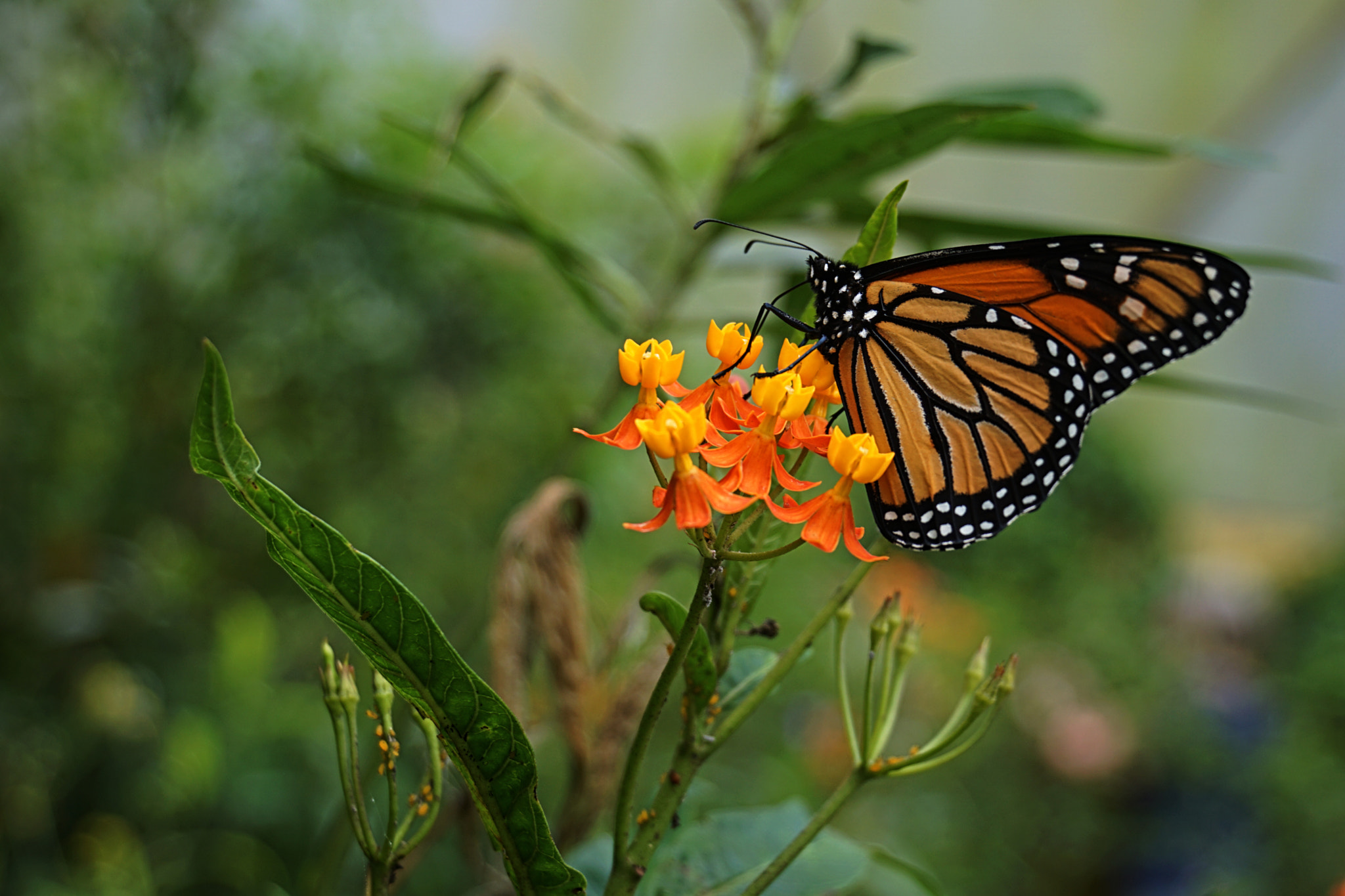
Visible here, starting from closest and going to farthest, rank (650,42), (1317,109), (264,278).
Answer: (264,278) < (650,42) < (1317,109)

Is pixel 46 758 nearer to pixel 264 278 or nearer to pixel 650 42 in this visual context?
pixel 264 278

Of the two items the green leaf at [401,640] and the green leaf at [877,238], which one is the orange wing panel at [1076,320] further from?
the green leaf at [401,640]

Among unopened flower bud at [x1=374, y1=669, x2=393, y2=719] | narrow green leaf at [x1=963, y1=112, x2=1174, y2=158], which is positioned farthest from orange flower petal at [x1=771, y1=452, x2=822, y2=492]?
narrow green leaf at [x1=963, y1=112, x2=1174, y2=158]

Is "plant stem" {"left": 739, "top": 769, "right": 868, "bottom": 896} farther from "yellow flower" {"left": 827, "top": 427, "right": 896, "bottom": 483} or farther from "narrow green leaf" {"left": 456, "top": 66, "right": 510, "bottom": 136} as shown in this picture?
"narrow green leaf" {"left": 456, "top": 66, "right": 510, "bottom": 136}

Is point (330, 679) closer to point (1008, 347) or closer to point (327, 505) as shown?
point (1008, 347)

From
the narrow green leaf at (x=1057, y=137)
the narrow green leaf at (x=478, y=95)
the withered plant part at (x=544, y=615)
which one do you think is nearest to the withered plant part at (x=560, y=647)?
the withered plant part at (x=544, y=615)

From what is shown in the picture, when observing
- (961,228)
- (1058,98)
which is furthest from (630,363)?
(1058,98)

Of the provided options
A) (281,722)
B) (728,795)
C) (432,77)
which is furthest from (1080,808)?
(432,77)
